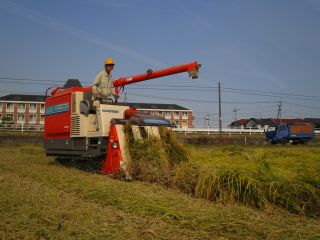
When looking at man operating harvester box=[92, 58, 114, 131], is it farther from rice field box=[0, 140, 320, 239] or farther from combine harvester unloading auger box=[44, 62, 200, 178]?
rice field box=[0, 140, 320, 239]

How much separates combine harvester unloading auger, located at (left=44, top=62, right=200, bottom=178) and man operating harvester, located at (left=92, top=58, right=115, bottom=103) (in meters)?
0.26

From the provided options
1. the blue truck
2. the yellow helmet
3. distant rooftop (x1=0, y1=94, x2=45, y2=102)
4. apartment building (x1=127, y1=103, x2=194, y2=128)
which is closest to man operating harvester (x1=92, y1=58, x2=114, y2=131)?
the yellow helmet

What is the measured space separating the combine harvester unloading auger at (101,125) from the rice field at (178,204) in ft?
3.03

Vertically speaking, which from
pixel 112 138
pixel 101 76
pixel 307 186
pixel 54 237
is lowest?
pixel 54 237

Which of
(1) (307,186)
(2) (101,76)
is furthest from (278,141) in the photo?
(1) (307,186)

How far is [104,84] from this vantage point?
977 centimetres

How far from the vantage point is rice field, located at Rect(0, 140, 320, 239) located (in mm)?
3988

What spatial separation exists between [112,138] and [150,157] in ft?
3.56

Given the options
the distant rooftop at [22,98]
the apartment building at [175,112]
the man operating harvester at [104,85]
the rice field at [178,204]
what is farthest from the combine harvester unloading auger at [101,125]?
the apartment building at [175,112]

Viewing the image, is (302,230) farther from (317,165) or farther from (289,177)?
(317,165)

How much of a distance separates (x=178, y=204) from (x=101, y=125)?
428cm

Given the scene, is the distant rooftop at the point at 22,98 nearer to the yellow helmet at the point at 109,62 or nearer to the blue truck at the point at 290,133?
the blue truck at the point at 290,133

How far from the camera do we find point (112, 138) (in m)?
8.39

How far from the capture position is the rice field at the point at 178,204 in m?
3.99
